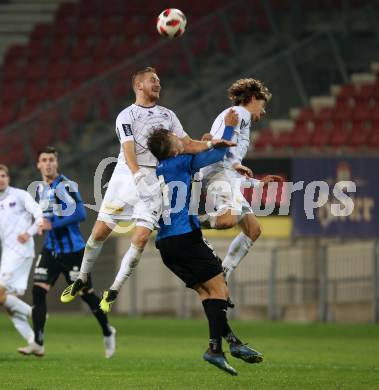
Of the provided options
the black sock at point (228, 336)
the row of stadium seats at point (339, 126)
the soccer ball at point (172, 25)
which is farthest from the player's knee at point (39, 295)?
the row of stadium seats at point (339, 126)

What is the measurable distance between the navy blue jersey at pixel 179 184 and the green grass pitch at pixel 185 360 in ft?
4.49

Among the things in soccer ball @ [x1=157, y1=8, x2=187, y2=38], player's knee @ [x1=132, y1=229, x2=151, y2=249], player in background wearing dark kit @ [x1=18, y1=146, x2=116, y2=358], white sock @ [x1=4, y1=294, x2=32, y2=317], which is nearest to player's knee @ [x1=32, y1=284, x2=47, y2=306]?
player in background wearing dark kit @ [x1=18, y1=146, x2=116, y2=358]

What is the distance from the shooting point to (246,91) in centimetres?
1177

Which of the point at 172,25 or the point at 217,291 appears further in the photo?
the point at 172,25

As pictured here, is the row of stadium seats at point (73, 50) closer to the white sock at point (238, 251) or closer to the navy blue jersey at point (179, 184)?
the white sock at point (238, 251)

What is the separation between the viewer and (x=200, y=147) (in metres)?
10.4

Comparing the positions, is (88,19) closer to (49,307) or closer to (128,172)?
(49,307)

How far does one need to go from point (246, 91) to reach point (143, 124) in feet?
3.44

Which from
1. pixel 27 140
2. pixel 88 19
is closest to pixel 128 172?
pixel 27 140

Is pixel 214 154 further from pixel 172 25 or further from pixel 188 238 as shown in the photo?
pixel 172 25

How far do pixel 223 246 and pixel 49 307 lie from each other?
462 cm

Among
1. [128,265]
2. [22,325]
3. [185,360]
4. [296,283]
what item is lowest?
[185,360]

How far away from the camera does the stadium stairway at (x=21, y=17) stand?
99.2ft

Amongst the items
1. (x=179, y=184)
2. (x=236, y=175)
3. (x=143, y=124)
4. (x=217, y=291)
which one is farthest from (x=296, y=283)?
(x=179, y=184)
